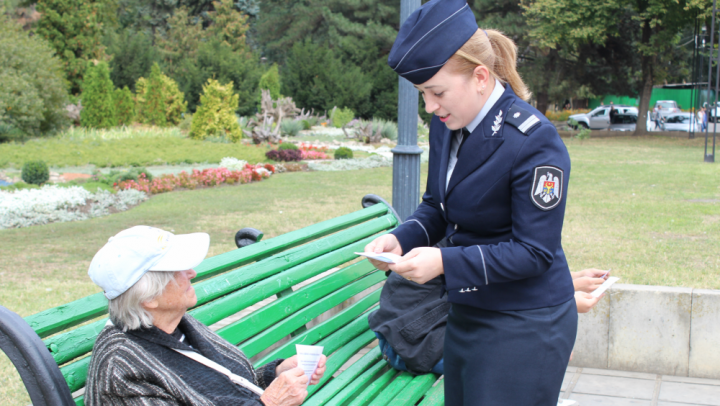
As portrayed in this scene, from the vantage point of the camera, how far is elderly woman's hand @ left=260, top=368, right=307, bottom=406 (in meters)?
1.83

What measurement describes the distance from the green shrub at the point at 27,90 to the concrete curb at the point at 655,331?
16.8m

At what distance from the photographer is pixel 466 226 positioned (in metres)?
1.80

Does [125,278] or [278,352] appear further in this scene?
[278,352]

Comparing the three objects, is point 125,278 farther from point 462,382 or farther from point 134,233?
point 462,382

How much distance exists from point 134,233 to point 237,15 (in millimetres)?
41197

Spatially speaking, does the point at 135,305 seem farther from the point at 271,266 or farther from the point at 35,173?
the point at 35,173

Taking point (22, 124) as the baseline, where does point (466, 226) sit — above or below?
above

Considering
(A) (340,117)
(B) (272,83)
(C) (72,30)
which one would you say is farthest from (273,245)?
(C) (72,30)

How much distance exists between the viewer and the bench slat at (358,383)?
8.13 feet

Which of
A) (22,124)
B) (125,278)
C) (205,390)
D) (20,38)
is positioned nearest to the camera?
(125,278)

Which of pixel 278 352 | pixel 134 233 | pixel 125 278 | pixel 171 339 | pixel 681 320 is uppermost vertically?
pixel 134 233

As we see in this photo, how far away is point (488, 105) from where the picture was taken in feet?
5.69

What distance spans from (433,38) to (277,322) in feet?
4.81

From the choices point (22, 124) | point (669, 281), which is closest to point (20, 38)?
point (22, 124)
